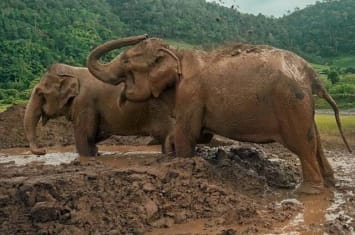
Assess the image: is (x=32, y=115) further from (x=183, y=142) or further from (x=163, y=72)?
(x=183, y=142)

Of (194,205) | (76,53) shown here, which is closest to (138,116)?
(194,205)

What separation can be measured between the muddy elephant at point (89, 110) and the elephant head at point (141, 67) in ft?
3.04

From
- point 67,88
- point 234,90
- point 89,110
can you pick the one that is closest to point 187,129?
point 234,90

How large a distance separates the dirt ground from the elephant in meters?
0.56

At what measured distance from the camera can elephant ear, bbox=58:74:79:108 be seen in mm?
12320

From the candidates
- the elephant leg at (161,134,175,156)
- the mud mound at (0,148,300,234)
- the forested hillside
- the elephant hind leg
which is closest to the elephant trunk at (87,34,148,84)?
the elephant leg at (161,134,175,156)

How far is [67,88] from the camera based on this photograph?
1238 cm

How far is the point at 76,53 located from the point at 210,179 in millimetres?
44580

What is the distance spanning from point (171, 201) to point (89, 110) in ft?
15.4

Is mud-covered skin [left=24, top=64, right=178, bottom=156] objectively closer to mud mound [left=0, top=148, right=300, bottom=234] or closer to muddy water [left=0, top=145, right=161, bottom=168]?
muddy water [left=0, top=145, right=161, bottom=168]

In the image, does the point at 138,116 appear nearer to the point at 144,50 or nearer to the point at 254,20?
the point at 144,50

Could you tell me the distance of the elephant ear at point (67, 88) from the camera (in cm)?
1232

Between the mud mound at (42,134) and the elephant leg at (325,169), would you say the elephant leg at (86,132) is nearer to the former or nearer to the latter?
the mud mound at (42,134)

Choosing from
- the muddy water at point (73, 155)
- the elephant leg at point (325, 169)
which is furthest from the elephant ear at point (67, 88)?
the elephant leg at point (325, 169)
